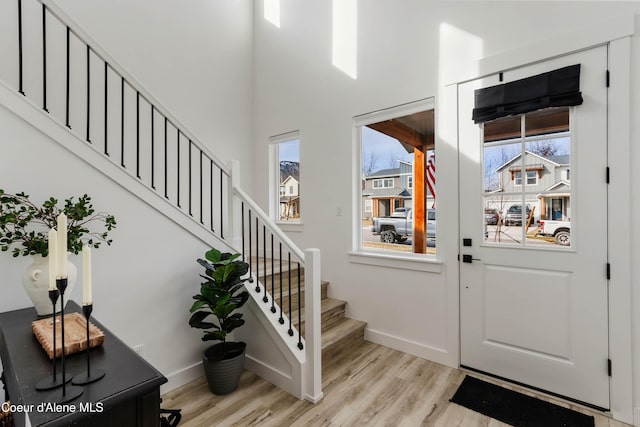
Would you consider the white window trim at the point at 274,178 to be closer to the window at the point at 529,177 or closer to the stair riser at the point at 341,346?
the stair riser at the point at 341,346

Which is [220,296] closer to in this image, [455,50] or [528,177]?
[528,177]

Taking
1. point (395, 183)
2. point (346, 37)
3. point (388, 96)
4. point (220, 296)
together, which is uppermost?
point (346, 37)

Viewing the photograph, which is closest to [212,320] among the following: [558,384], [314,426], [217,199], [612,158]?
[314,426]

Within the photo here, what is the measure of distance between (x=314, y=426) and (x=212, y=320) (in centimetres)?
124

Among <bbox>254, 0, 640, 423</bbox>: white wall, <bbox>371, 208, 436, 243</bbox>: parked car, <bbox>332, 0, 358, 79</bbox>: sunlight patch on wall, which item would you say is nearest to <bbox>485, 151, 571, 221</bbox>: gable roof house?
<bbox>254, 0, 640, 423</bbox>: white wall

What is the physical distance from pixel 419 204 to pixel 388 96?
3.74ft

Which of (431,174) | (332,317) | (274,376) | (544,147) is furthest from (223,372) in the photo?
(544,147)

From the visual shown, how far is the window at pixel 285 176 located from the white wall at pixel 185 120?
1.46 ft

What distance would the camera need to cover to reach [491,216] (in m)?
2.49

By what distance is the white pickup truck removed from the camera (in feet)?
7.19

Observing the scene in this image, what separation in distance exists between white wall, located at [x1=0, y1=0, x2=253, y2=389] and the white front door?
7.83ft

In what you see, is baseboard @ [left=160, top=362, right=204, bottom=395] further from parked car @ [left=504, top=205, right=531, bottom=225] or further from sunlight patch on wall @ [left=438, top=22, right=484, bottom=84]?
sunlight patch on wall @ [left=438, top=22, right=484, bottom=84]

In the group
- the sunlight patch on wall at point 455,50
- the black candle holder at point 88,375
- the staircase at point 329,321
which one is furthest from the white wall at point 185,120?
the sunlight patch on wall at point 455,50

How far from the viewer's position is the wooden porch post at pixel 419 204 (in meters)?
3.03
